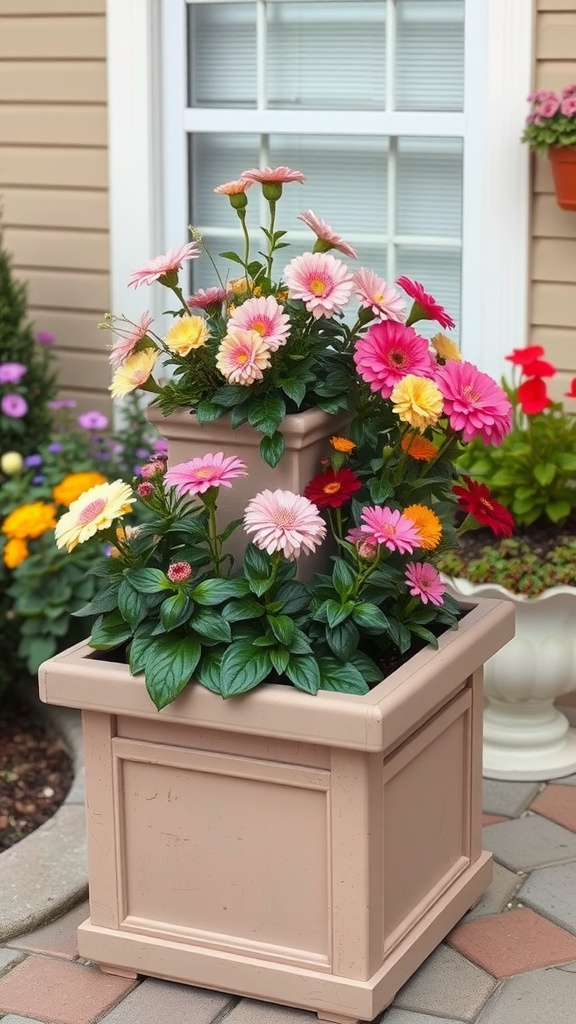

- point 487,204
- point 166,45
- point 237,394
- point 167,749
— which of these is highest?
point 166,45

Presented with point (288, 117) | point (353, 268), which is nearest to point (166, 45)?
point (288, 117)

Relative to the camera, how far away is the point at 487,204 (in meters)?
3.77

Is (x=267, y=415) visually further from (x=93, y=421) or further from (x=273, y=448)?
(x=93, y=421)

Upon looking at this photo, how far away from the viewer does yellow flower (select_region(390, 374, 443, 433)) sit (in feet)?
7.93

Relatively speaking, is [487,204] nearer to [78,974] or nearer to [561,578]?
[561,578]

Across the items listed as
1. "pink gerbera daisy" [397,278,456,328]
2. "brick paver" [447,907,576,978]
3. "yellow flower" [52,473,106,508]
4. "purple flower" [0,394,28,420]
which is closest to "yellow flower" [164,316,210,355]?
"pink gerbera daisy" [397,278,456,328]

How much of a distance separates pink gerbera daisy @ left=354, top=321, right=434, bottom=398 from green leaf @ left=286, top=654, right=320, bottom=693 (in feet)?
1.53

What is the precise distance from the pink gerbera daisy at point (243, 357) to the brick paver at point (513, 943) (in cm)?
117

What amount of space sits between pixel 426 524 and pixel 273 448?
0.29 m

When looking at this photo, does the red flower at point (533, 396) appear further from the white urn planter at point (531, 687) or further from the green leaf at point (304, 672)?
the green leaf at point (304, 672)

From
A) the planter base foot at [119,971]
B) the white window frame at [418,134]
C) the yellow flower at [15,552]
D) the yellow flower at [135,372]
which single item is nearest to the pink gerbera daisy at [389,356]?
the yellow flower at [135,372]

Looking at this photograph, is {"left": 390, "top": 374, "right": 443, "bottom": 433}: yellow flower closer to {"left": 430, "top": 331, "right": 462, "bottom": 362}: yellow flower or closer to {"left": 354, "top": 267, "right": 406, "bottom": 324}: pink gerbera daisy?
{"left": 354, "top": 267, "right": 406, "bottom": 324}: pink gerbera daisy

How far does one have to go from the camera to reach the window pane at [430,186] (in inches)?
154

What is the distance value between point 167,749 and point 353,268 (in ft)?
6.59
